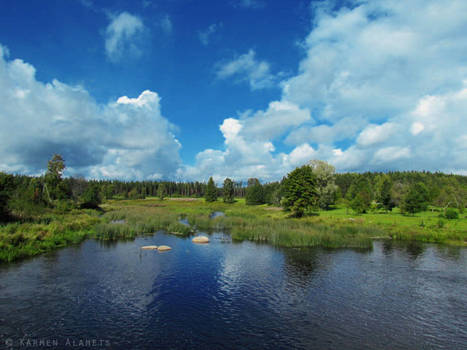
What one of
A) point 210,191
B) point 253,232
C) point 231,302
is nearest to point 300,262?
point 231,302

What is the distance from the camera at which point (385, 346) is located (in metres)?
15.1

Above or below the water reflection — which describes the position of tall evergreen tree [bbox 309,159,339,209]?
above

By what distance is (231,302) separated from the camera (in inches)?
799

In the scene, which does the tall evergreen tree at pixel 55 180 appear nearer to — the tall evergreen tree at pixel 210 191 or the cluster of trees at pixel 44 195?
the cluster of trees at pixel 44 195

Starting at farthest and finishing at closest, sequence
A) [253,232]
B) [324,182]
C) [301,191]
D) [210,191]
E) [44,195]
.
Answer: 1. [210,191]
2. [324,182]
3. [44,195]
4. [301,191]
5. [253,232]

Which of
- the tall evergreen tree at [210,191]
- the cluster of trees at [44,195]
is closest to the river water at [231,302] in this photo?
the cluster of trees at [44,195]

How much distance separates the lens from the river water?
15.5 m

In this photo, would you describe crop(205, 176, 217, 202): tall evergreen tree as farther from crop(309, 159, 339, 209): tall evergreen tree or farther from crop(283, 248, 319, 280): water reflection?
crop(283, 248, 319, 280): water reflection

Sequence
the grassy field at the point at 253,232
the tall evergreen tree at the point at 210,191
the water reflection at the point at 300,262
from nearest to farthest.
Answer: the water reflection at the point at 300,262, the grassy field at the point at 253,232, the tall evergreen tree at the point at 210,191

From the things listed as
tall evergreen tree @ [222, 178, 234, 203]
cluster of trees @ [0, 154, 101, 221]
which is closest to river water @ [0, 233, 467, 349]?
cluster of trees @ [0, 154, 101, 221]

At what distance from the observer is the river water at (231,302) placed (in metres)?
15.5

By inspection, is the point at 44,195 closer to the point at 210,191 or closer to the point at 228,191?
the point at 210,191

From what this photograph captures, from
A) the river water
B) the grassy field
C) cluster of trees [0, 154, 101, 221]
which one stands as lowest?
the river water

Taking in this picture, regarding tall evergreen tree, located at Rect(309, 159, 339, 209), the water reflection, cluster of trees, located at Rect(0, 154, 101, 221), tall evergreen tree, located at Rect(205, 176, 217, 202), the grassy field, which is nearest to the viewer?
the water reflection
